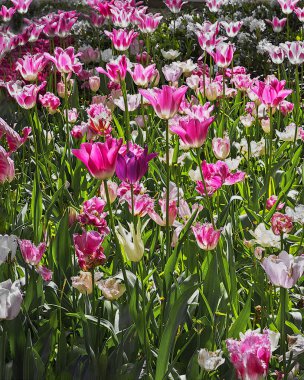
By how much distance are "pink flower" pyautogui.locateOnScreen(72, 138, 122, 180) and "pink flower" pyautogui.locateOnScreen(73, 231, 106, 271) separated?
6.1 inches

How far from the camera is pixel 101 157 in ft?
5.28

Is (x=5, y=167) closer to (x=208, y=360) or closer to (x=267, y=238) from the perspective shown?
(x=267, y=238)

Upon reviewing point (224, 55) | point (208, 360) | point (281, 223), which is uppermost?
point (224, 55)

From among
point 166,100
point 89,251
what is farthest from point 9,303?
point 166,100

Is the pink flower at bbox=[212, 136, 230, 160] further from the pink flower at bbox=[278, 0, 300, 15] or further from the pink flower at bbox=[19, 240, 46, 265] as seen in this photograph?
the pink flower at bbox=[278, 0, 300, 15]

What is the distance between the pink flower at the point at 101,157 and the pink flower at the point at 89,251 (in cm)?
15

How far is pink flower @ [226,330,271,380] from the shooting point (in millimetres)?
1294

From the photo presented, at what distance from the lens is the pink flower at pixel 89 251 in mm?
1685

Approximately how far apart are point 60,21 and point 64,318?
2072 millimetres

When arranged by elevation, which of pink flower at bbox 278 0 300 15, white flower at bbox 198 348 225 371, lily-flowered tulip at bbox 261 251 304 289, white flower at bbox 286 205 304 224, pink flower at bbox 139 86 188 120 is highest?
pink flower at bbox 139 86 188 120

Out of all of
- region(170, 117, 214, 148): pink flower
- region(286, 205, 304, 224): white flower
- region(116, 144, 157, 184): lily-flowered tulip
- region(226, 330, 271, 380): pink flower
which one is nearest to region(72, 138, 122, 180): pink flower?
region(116, 144, 157, 184): lily-flowered tulip

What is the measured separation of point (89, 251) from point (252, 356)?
0.53 metres

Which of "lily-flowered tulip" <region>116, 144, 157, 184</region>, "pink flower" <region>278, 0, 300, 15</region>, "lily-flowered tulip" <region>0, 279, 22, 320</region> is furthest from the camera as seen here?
"pink flower" <region>278, 0, 300, 15</region>

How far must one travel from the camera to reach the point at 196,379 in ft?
5.77
